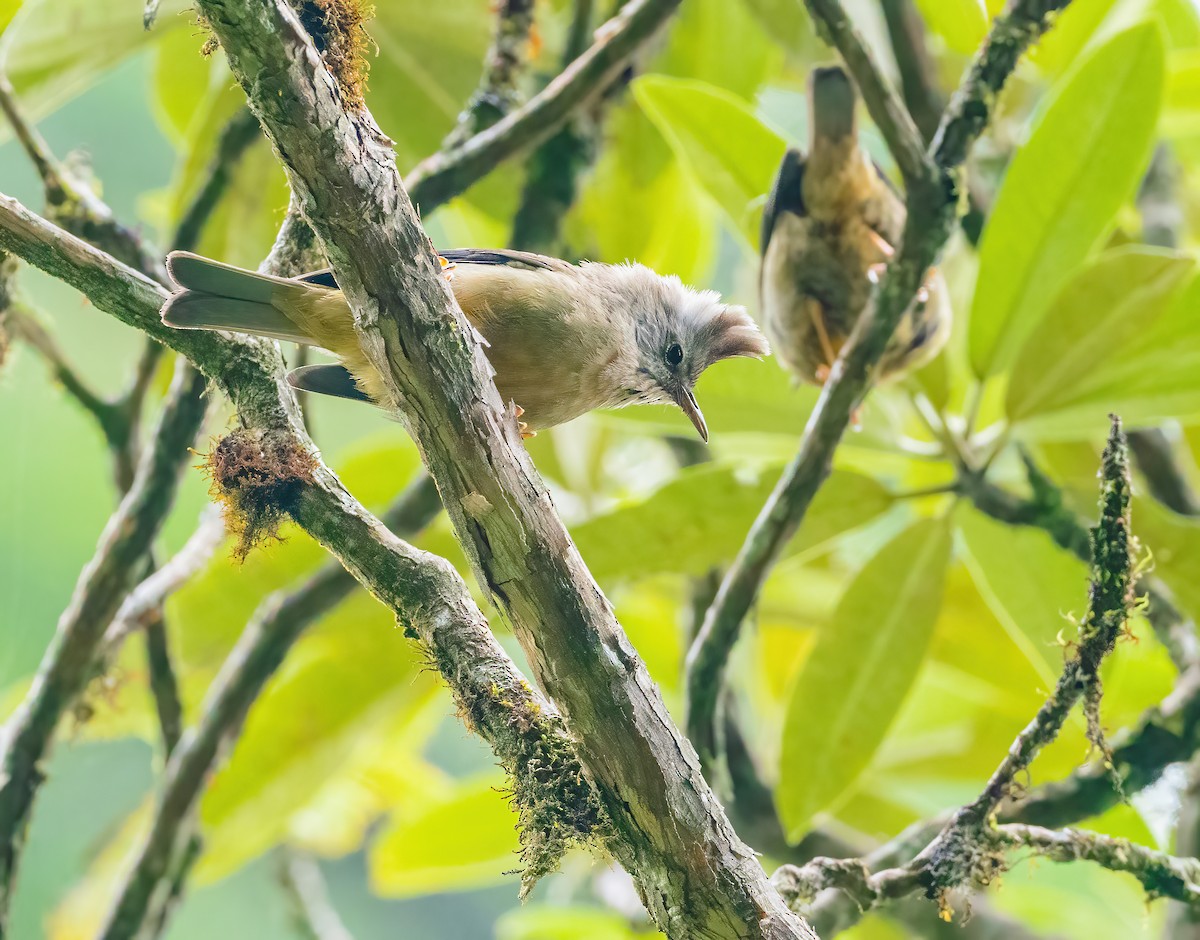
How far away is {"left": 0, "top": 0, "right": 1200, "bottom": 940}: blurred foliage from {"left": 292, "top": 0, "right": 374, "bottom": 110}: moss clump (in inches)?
38.4

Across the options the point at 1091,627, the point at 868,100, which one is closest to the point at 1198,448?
the point at 868,100

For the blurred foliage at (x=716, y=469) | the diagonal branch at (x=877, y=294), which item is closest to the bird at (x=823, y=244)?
the blurred foliage at (x=716, y=469)

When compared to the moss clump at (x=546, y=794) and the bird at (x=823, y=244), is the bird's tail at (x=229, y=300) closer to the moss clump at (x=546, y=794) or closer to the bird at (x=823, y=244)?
the moss clump at (x=546, y=794)

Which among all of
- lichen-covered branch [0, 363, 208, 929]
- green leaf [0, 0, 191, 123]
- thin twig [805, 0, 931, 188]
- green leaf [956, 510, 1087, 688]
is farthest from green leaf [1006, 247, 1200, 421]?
green leaf [0, 0, 191, 123]

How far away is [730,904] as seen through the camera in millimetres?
1107

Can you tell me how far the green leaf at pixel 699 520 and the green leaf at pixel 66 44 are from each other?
4.48 feet

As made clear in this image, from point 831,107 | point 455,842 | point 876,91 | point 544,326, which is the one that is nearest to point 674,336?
point 544,326

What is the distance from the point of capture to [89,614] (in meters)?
1.87

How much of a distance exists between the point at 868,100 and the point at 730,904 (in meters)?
1.22

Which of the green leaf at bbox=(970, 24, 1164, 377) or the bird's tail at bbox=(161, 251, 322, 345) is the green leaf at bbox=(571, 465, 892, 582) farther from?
the bird's tail at bbox=(161, 251, 322, 345)

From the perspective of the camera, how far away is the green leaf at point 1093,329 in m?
1.93

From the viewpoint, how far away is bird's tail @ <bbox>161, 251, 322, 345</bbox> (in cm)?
133

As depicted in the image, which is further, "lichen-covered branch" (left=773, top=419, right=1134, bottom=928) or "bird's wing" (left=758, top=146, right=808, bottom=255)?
"bird's wing" (left=758, top=146, right=808, bottom=255)

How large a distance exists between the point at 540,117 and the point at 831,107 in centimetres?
96
